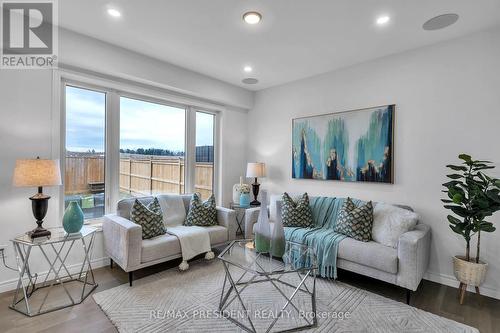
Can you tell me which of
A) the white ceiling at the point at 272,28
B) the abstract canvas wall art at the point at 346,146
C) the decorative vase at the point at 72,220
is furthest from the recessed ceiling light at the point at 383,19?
the decorative vase at the point at 72,220

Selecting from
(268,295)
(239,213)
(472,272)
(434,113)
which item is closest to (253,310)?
(268,295)

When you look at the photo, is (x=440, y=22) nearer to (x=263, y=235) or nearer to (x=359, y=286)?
(x=263, y=235)

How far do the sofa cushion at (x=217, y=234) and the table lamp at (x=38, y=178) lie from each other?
1.70 metres

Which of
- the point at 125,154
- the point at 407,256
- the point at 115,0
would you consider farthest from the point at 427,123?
the point at 125,154

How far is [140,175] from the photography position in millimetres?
3715

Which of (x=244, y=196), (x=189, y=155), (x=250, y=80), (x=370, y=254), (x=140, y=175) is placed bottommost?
(x=370, y=254)

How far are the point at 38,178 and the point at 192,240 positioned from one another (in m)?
1.64

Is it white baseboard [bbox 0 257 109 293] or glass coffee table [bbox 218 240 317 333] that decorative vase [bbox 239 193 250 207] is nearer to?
glass coffee table [bbox 218 240 317 333]

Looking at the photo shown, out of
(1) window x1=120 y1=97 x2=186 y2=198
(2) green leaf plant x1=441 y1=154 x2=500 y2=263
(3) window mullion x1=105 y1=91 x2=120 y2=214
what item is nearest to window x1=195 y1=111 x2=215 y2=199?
(1) window x1=120 y1=97 x2=186 y2=198

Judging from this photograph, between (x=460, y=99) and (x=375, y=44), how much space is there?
1080 mm

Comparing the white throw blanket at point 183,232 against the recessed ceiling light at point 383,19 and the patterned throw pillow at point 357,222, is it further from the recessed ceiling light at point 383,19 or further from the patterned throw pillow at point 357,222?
the recessed ceiling light at point 383,19

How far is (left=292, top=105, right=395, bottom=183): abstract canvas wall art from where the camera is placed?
325 centimetres

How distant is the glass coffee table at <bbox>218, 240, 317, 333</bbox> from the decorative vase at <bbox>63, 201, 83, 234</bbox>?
1428 millimetres

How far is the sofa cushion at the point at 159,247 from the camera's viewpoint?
272cm
